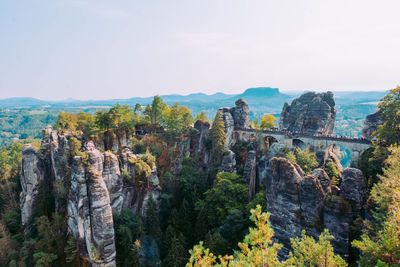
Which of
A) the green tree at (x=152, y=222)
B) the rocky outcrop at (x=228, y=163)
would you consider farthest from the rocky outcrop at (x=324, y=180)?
the green tree at (x=152, y=222)

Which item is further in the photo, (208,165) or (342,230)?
(208,165)

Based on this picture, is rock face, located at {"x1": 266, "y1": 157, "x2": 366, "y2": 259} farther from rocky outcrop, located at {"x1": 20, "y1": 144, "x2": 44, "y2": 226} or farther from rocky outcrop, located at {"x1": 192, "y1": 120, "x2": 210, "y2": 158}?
rocky outcrop, located at {"x1": 20, "y1": 144, "x2": 44, "y2": 226}

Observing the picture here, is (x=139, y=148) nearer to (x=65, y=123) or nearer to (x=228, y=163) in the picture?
(x=228, y=163)

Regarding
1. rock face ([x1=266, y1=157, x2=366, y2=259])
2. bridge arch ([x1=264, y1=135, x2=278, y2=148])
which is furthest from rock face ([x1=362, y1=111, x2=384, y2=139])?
rock face ([x1=266, y1=157, x2=366, y2=259])

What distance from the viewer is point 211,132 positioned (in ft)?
144

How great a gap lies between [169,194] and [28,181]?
896 inches

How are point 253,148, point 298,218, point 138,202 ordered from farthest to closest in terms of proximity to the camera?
point 253,148 → point 138,202 → point 298,218

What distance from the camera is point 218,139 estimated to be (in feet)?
138

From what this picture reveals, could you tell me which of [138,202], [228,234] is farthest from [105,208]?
[228,234]

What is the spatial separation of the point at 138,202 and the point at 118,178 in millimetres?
5438

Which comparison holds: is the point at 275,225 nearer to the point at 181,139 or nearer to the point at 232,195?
the point at 232,195

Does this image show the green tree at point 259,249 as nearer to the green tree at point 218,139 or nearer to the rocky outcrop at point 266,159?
the rocky outcrop at point 266,159

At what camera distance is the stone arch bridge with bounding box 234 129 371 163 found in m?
36.1

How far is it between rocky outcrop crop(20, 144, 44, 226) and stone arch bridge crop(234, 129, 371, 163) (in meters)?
37.6
